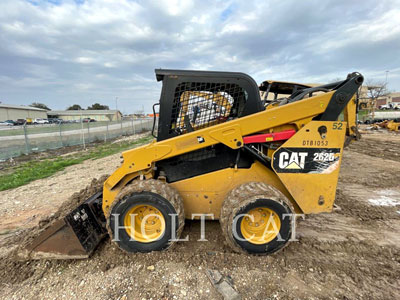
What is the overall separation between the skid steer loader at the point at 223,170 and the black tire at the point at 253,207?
0.01m

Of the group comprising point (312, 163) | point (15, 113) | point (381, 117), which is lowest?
point (312, 163)

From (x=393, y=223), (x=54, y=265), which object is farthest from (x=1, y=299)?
(x=393, y=223)

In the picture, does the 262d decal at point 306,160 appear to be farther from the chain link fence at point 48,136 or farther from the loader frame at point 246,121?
the chain link fence at point 48,136

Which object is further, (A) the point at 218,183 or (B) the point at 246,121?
(A) the point at 218,183

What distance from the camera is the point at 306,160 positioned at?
2771 mm

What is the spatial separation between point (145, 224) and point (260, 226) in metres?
1.46

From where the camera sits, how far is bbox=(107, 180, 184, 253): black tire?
2.67 m

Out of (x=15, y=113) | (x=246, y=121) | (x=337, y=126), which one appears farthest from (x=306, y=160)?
(x=15, y=113)

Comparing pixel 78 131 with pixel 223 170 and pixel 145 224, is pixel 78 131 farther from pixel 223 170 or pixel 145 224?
pixel 223 170

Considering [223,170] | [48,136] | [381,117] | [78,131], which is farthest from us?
[381,117]

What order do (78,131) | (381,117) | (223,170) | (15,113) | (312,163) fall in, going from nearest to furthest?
(312,163)
(223,170)
(78,131)
(381,117)
(15,113)

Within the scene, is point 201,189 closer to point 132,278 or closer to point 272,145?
point 272,145

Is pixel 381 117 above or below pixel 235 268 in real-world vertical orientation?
above

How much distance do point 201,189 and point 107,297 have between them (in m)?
1.56
